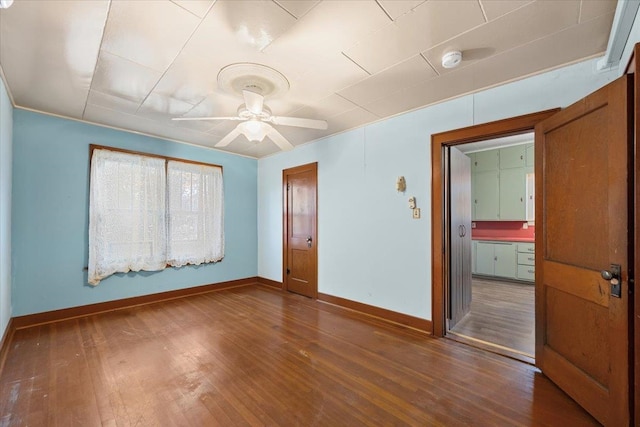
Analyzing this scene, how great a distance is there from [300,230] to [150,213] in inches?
93.5

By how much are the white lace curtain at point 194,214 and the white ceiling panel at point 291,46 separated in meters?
1.62

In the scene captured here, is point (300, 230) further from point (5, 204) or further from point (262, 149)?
point (5, 204)

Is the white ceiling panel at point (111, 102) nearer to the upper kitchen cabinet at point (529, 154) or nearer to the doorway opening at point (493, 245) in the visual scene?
the doorway opening at point (493, 245)

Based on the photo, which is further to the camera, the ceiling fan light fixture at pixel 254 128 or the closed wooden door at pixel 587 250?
the ceiling fan light fixture at pixel 254 128

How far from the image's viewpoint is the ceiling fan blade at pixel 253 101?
212 centimetres

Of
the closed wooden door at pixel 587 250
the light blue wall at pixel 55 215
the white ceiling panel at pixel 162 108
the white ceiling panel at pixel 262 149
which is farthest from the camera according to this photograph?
the white ceiling panel at pixel 262 149

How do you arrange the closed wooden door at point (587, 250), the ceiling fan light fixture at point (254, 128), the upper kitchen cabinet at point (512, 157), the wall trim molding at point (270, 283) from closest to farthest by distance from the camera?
the closed wooden door at point (587, 250), the ceiling fan light fixture at point (254, 128), the wall trim molding at point (270, 283), the upper kitchen cabinet at point (512, 157)

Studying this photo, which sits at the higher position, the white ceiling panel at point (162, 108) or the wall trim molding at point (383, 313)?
the white ceiling panel at point (162, 108)

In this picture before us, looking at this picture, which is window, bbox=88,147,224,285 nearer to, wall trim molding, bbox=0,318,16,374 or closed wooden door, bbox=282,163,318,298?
wall trim molding, bbox=0,318,16,374

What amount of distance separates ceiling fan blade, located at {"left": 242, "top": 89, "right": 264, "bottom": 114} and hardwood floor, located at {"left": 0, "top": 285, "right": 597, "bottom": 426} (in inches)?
89.0

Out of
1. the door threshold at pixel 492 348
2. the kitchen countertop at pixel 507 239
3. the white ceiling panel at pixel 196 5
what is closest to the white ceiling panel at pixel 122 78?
the white ceiling panel at pixel 196 5

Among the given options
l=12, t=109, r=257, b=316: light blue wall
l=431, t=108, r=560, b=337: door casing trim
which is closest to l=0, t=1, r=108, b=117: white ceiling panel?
l=12, t=109, r=257, b=316: light blue wall

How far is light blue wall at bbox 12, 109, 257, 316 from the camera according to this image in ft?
10.2

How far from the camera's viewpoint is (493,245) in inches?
214
